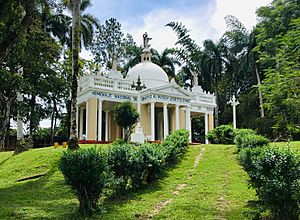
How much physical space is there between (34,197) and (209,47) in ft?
110

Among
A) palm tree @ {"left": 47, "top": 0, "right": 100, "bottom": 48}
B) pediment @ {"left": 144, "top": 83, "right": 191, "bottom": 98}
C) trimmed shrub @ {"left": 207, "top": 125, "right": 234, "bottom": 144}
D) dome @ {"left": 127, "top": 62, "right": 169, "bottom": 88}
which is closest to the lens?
trimmed shrub @ {"left": 207, "top": 125, "right": 234, "bottom": 144}

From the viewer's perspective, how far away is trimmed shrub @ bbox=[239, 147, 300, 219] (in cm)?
600

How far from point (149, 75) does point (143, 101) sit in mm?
3484

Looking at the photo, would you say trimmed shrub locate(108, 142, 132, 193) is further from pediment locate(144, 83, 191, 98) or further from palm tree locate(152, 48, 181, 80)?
palm tree locate(152, 48, 181, 80)

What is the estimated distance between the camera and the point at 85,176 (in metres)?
7.43

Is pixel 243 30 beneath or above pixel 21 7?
above

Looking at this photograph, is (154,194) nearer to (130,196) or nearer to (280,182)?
(130,196)

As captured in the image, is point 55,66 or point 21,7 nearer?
point 21,7

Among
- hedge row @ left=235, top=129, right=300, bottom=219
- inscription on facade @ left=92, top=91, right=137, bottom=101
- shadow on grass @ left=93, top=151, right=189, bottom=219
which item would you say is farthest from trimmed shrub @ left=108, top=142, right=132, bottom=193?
inscription on facade @ left=92, top=91, right=137, bottom=101

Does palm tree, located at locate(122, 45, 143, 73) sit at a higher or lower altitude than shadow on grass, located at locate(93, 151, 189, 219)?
higher

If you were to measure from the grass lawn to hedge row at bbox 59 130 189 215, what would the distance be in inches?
15.0

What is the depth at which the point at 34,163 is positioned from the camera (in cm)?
1414

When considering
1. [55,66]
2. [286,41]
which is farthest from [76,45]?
[286,41]

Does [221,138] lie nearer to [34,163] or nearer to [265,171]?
[34,163]
